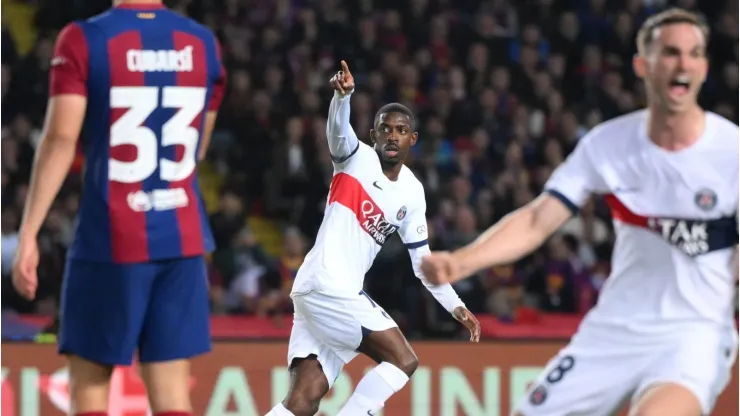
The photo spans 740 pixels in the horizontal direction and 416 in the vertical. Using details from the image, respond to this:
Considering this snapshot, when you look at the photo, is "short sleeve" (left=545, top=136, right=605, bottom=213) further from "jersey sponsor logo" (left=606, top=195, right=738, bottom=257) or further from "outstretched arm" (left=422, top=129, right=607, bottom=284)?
"jersey sponsor logo" (left=606, top=195, right=738, bottom=257)

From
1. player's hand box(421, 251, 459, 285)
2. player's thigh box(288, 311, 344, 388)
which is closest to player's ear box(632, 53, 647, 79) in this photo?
player's hand box(421, 251, 459, 285)

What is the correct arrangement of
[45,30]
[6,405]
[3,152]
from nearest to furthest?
1. [6,405]
2. [3,152]
3. [45,30]

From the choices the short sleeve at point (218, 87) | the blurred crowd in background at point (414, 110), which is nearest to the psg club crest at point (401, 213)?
the short sleeve at point (218, 87)

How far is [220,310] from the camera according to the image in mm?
10836

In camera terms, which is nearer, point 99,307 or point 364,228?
point 99,307

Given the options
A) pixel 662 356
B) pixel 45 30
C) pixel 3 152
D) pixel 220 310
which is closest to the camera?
pixel 662 356

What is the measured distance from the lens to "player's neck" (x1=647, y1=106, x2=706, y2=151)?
4812 mm

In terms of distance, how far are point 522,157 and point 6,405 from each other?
221 inches

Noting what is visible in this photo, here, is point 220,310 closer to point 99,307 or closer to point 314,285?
point 314,285

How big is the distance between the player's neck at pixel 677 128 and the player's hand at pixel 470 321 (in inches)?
77.5

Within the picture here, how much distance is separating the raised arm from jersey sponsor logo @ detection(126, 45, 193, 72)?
1.50 meters

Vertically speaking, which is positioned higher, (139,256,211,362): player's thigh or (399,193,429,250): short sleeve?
(139,256,211,362): player's thigh

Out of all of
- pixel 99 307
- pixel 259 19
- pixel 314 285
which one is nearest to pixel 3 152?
pixel 259 19

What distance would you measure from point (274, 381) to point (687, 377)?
499 centimetres
